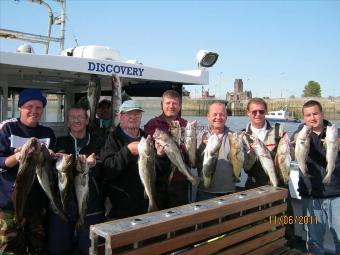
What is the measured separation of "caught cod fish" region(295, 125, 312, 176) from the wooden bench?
0.50 m

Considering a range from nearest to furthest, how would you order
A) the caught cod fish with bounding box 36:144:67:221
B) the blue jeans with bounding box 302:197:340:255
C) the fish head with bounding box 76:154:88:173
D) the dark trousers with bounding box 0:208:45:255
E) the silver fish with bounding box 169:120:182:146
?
the caught cod fish with bounding box 36:144:67:221 < the fish head with bounding box 76:154:88:173 < the dark trousers with bounding box 0:208:45:255 < the silver fish with bounding box 169:120:182:146 < the blue jeans with bounding box 302:197:340:255

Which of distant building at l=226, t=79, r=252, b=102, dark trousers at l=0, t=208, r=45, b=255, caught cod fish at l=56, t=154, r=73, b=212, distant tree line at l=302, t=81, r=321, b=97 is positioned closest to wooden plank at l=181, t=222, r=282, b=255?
caught cod fish at l=56, t=154, r=73, b=212

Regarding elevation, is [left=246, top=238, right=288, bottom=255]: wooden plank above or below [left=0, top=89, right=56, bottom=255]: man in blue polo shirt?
below

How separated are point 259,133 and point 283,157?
1.60 ft

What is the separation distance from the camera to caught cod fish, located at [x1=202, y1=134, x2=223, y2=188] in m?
4.31

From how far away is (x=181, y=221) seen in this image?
10.3 ft

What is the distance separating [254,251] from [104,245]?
190cm

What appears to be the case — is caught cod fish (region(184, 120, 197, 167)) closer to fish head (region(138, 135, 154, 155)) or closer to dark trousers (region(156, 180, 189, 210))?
dark trousers (region(156, 180, 189, 210))

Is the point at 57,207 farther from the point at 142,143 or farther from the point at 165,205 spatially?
the point at 165,205

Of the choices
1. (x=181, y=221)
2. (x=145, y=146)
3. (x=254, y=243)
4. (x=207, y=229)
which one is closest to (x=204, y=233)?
(x=207, y=229)

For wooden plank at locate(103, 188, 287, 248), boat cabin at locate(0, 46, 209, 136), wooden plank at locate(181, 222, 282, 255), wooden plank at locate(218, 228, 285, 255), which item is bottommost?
wooden plank at locate(218, 228, 285, 255)

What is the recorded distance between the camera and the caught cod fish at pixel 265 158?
4.62 meters

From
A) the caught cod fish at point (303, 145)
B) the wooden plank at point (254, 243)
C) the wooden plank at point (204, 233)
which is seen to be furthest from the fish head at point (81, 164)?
the caught cod fish at point (303, 145)
